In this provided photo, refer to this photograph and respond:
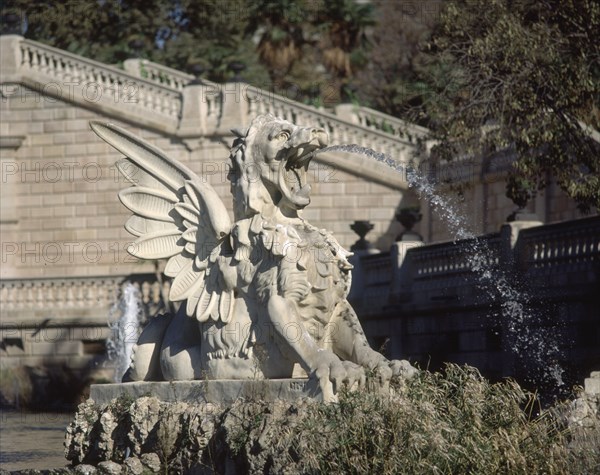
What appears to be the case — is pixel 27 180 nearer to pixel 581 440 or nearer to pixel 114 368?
pixel 114 368

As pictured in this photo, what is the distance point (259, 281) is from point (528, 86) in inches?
368

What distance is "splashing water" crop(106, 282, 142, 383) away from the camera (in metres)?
23.5

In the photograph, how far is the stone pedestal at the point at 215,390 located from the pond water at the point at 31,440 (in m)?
1.11

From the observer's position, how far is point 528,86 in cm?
1725

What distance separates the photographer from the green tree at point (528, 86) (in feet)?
55.7

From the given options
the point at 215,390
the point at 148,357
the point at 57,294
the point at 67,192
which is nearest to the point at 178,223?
the point at 148,357

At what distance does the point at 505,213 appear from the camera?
2484 cm

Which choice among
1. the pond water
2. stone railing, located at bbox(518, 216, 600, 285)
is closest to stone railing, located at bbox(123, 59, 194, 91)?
the pond water

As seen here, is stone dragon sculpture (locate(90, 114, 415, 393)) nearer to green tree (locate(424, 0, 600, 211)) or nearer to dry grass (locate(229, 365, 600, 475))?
dry grass (locate(229, 365, 600, 475))

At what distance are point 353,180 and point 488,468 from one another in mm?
21525

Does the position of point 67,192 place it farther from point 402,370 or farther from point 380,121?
point 402,370

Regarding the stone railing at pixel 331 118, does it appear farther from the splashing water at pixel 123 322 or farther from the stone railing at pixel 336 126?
the splashing water at pixel 123 322

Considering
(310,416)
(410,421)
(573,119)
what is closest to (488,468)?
(410,421)

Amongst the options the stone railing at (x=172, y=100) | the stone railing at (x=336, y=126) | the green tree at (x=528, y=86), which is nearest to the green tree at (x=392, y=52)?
the stone railing at (x=172, y=100)
